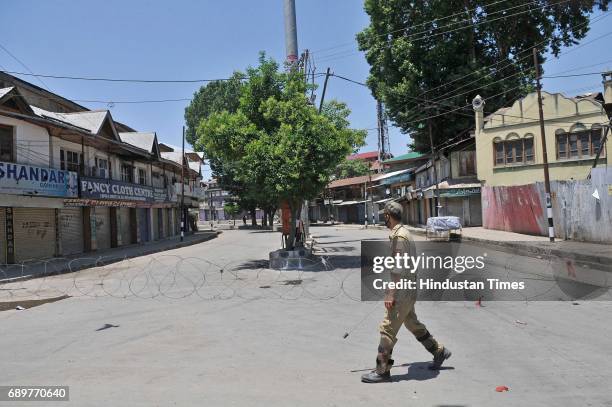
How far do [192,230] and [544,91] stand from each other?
124 feet

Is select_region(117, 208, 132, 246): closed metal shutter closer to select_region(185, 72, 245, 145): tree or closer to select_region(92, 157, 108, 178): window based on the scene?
select_region(92, 157, 108, 178): window

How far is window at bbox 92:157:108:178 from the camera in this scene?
96.0ft

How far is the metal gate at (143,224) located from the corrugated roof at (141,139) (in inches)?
181

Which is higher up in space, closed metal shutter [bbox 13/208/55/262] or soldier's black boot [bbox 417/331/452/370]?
closed metal shutter [bbox 13/208/55/262]

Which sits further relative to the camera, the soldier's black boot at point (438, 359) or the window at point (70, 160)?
the window at point (70, 160)

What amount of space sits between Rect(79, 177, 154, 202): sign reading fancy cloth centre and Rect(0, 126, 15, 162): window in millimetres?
4142

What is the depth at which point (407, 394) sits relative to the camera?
15.6 feet

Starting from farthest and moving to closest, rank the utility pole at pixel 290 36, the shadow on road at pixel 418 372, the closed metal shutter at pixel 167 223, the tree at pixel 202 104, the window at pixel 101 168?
the tree at pixel 202 104 < the closed metal shutter at pixel 167 223 < the window at pixel 101 168 < the utility pole at pixel 290 36 < the shadow on road at pixel 418 372

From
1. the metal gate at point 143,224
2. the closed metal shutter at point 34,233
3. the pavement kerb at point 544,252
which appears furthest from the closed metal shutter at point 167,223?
the pavement kerb at point 544,252

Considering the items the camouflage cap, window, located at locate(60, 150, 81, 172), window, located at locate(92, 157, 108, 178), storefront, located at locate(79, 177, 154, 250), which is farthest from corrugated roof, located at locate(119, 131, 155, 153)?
the camouflage cap

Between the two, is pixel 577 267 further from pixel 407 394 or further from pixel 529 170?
pixel 529 170

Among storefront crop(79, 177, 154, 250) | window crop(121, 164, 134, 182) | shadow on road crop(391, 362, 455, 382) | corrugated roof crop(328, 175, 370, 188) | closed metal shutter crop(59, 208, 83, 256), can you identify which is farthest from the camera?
corrugated roof crop(328, 175, 370, 188)

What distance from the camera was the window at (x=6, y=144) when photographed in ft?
67.8

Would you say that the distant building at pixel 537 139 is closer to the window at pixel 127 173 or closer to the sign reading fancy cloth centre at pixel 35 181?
the window at pixel 127 173
